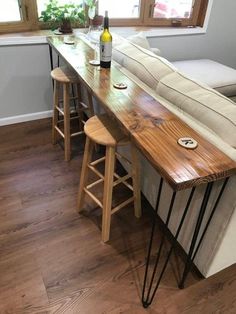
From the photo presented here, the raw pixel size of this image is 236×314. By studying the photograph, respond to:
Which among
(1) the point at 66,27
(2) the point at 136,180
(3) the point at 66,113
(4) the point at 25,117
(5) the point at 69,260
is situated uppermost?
(1) the point at 66,27

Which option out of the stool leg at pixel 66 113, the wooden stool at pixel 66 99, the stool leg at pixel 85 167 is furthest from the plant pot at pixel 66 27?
the stool leg at pixel 85 167

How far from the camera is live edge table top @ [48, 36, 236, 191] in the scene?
0.90 metres

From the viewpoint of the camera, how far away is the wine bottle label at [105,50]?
1561 millimetres

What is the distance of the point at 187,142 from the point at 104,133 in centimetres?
52

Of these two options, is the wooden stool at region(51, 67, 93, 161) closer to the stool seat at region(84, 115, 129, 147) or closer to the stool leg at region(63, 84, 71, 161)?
the stool leg at region(63, 84, 71, 161)

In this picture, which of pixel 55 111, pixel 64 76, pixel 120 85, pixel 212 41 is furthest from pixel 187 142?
pixel 212 41

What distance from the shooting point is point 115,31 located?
277 cm

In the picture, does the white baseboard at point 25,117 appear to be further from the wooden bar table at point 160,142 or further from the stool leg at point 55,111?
the wooden bar table at point 160,142

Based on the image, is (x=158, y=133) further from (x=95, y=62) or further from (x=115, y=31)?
(x=115, y=31)

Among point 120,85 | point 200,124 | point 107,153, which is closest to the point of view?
point 200,124

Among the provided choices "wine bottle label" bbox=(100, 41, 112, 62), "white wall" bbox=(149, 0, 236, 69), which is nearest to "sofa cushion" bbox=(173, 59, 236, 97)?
"white wall" bbox=(149, 0, 236, 69)

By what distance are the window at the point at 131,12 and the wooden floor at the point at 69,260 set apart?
4.77 feet

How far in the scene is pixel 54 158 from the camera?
2.28 metres

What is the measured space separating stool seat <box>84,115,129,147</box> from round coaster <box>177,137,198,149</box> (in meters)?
0.39
